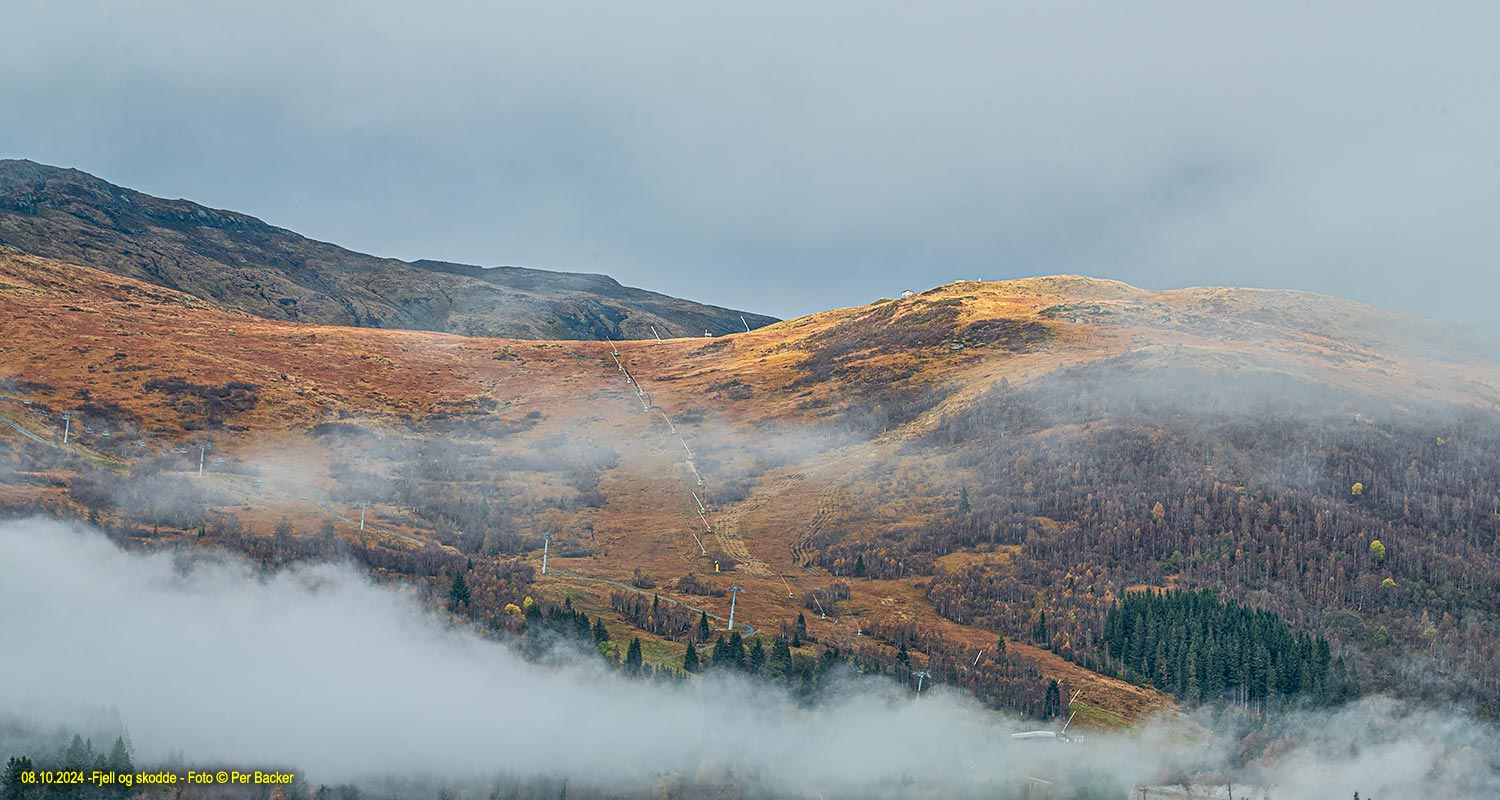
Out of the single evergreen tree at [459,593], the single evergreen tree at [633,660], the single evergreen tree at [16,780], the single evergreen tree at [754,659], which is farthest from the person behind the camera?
the single evergreen tree at [459,593]

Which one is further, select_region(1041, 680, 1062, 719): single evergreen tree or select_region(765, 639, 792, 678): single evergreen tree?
select_region(765, 639, 792, 678): single evergreen tree

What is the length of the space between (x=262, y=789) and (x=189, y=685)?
111 ft

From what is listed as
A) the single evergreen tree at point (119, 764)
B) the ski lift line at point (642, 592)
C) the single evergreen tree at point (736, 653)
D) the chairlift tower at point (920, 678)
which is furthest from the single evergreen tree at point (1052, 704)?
the single evergreen tree at point (119, 764)

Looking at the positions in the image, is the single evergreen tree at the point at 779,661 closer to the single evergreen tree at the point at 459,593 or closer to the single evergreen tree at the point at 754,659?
the single evergreen tree at the point at 754,659

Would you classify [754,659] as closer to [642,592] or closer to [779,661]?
[779,661]

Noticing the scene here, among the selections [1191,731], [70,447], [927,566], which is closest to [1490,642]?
[1191,731]

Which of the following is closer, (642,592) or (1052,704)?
(1052,704)

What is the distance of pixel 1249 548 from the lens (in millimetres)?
168625

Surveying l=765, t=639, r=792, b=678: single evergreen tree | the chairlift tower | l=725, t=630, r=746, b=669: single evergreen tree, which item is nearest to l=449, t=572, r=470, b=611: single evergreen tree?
l=725, t=630, r=746, b=669: single evergreen tree

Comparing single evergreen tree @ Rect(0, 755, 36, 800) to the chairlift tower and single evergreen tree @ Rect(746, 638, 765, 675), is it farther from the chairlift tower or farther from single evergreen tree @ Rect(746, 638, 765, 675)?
the chairlift tower

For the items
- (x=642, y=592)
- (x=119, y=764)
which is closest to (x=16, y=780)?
(x=119, y=764)

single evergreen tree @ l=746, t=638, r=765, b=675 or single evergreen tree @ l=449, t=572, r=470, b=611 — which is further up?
single evergreen tree @ l=449, t=572, r=470, b=611

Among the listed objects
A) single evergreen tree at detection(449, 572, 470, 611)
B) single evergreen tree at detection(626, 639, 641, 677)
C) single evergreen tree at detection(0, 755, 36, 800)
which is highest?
single evergreen tree at detection(449, 572, 470, 611)

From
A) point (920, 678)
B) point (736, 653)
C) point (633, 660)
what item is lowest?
point (633, 660)
